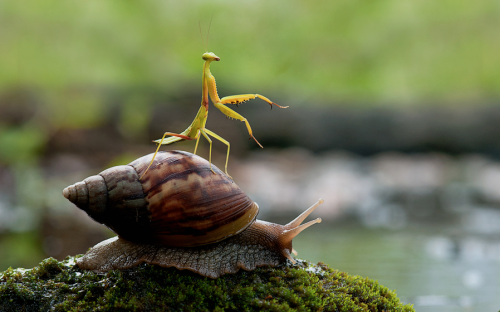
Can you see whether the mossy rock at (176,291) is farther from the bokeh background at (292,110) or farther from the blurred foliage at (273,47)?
the blurred foliage at (273,47)

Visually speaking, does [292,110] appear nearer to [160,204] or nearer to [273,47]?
[273,47]

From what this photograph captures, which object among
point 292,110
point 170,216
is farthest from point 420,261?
point 292,110

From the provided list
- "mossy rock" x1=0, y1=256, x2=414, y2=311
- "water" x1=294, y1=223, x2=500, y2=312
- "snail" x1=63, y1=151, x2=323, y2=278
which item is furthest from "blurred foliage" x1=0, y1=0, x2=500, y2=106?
"mossy rock" x1=0, y1=256, x2=414, y2=311

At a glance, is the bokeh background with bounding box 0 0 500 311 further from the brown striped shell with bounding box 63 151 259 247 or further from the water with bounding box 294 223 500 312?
the brown striped shell with bounding box 63 151 259 247

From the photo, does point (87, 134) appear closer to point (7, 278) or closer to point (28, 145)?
point (28, 145)

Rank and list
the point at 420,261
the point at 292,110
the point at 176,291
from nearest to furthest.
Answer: the point at 176,291
the point at 420,261
the point at 292,110
